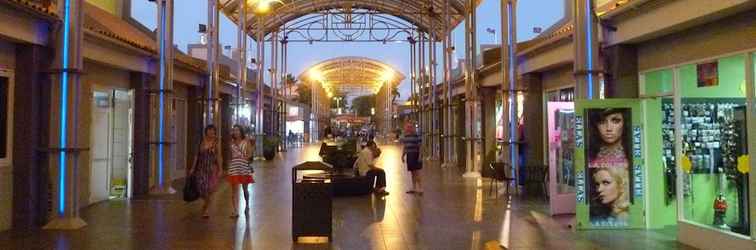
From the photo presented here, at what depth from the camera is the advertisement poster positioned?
8352 mm

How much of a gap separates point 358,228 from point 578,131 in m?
3.31

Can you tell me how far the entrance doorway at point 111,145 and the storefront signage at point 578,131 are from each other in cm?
829

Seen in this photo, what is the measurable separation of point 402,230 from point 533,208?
3180 millimetres

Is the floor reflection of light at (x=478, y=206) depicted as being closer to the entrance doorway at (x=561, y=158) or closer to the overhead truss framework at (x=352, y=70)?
the entrance doorway at (x=561, y=158)

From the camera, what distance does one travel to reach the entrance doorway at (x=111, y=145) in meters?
11.3

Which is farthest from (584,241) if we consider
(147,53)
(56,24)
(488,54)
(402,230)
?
(488,54)

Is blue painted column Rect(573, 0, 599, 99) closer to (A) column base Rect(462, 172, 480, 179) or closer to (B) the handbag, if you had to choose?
(B) the handbag

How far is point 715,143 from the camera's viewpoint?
7.27 meters

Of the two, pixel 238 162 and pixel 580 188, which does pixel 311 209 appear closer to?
pixel 238 162

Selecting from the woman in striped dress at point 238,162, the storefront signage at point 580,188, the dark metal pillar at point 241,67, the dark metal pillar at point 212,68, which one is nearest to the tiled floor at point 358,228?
the storefront signage at point 580,188

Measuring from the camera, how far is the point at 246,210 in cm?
970

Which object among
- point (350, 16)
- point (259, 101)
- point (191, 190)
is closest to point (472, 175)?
point (191, 190)

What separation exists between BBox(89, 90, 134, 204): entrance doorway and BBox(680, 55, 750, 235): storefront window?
963 centimetres

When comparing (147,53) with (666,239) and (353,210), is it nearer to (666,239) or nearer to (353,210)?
(353,210)
